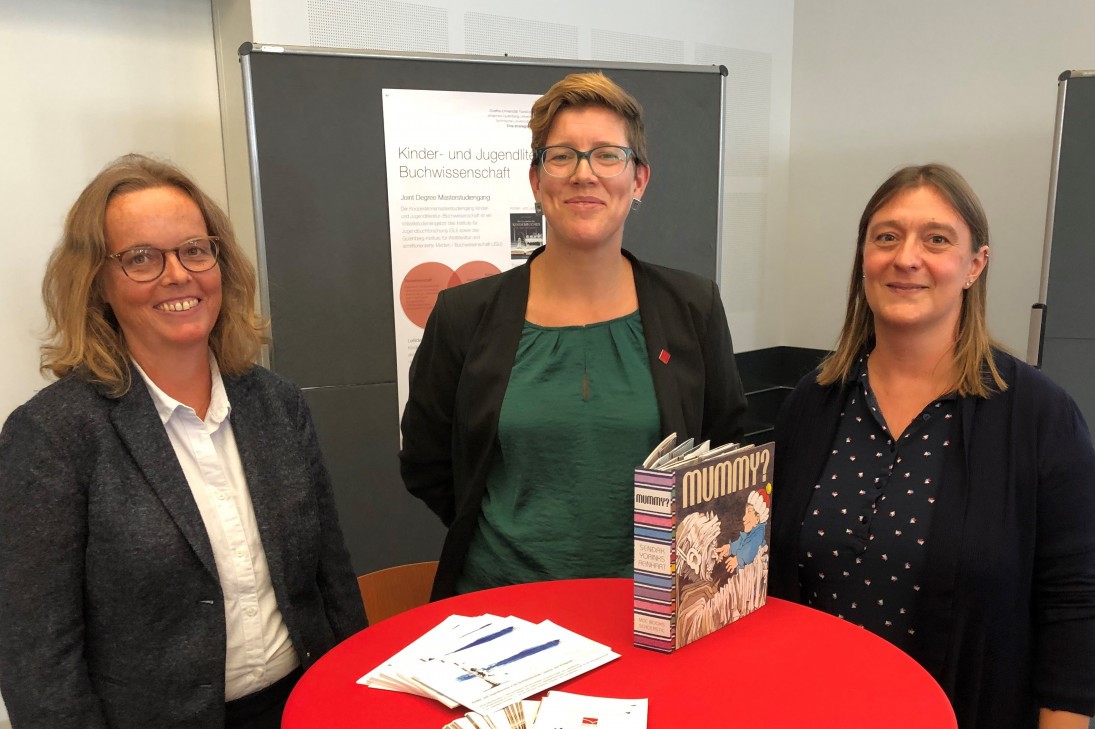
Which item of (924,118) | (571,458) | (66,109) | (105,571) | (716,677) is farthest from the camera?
(924,118)

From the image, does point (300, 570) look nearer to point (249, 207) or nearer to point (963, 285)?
point (963, 285)

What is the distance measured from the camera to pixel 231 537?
4.91ft

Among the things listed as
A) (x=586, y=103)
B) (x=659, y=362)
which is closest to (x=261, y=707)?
(x=659, y=362)

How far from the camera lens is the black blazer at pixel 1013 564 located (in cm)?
146

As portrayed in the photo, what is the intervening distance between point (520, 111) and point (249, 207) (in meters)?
1.10

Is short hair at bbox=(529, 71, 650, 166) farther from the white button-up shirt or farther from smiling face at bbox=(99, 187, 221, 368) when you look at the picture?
the white button-up shirt

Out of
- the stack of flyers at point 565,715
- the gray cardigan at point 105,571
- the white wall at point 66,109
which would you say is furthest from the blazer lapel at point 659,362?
the white wall at point 66,109

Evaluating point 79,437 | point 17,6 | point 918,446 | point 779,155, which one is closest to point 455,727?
point 79,437

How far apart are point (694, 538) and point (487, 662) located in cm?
37

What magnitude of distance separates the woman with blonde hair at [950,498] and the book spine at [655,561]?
1.64 feet

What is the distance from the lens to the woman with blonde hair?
147cm

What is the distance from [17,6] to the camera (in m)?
2.73

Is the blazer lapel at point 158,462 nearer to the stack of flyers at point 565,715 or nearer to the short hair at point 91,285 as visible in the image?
the short hair at point 91,285

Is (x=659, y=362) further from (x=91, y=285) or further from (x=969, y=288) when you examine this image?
(x=91, y=285)
